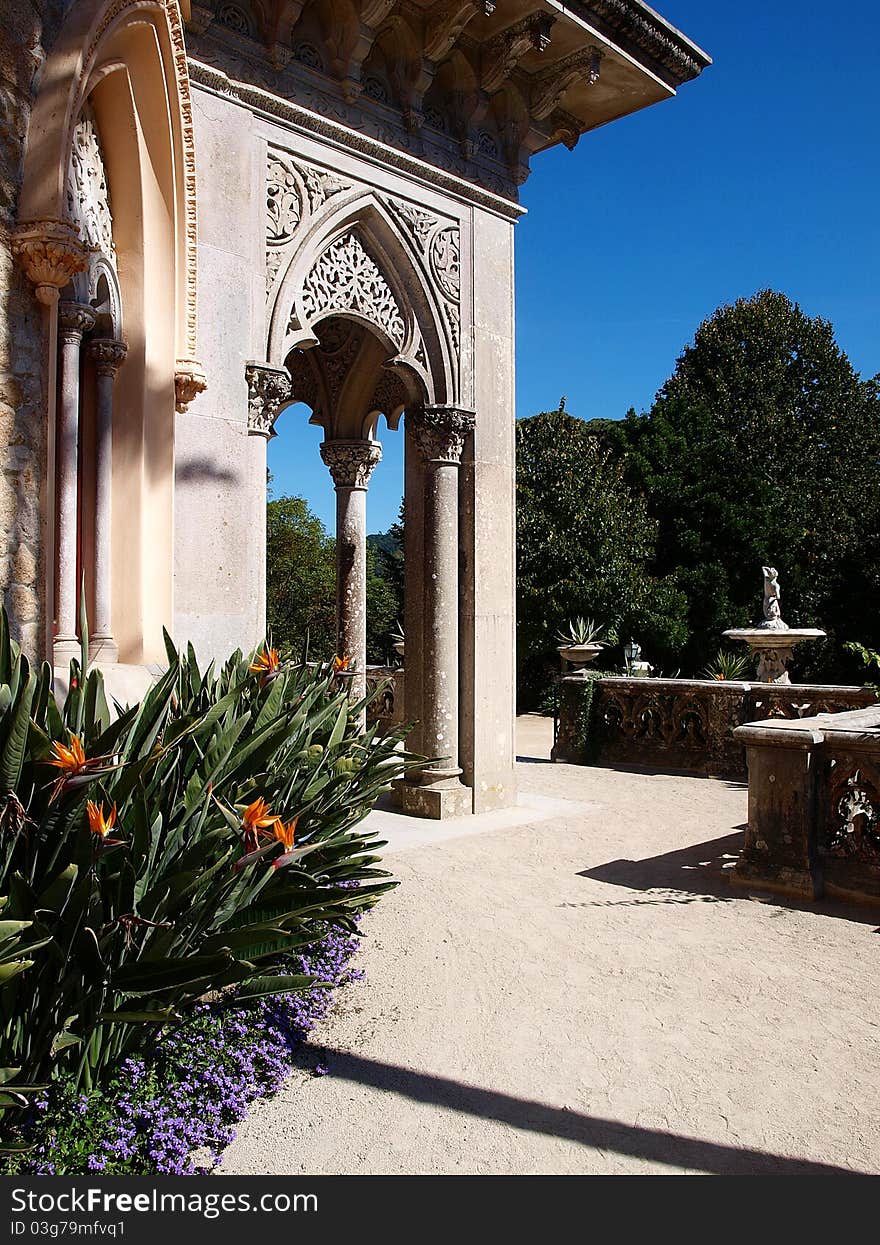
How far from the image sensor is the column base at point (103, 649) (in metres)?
4.20

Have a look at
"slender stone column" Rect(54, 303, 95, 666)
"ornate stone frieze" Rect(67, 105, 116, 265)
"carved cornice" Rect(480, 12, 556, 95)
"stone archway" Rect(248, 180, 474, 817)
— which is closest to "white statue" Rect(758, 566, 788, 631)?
"stone archway" Rect(248, 180, 474, 817)

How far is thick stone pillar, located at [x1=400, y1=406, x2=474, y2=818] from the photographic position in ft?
23.8

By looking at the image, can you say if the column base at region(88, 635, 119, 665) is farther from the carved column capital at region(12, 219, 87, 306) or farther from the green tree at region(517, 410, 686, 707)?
the green tree at region(517, 410, 686, 707)

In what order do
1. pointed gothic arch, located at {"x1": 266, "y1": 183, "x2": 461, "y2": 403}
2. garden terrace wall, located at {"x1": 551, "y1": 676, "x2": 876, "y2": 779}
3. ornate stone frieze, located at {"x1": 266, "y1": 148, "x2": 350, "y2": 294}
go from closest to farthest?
ornate stone frieze, located at {"x1": 266, "y1": 148, "x2": 350, "y2": 294} < pointed gothic arch, located at {"x1": 266, "y1": 183, "x2": 461, "y2": 403} < garden terrace wall, located at {"x1": 551, "y1": 676, "x2": 876, "y2": 779}

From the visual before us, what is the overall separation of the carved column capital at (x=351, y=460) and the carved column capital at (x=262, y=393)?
159 inches

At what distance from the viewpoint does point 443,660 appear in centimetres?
729

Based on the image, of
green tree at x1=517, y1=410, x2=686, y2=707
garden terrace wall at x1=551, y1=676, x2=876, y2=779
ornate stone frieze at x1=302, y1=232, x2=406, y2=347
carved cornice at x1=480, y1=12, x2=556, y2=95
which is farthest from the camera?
green tree at x1=517, y1=410, x2=686, y2=707

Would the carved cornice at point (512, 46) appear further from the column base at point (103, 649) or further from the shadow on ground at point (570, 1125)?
the shadow on ground at point (570, 1125)

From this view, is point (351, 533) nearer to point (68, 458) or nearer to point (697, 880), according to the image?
point (697, 880)

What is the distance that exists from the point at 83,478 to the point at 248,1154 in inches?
121

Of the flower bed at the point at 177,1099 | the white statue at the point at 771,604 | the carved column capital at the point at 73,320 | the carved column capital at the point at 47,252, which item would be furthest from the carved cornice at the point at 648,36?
the flower bed at the point at 177,1099

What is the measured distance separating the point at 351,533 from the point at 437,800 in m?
3.87

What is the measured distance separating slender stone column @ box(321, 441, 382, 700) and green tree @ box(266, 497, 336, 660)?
26.0ft

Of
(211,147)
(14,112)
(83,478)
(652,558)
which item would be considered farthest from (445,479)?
(652,558)
